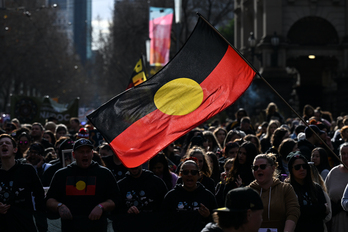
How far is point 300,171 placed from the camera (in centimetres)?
603

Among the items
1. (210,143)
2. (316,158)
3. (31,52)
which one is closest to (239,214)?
(316,158)

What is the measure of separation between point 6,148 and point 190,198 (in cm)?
203

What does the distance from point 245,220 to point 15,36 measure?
38.7 m

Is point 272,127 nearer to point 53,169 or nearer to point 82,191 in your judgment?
point 53,169

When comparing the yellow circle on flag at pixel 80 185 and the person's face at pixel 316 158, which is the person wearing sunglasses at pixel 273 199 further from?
the person's face at pixel 316 158

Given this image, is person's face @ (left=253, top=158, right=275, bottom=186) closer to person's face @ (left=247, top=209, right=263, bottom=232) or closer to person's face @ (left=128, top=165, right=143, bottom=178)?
person's face @ (left=128, top=165, right=143, bottom=178)

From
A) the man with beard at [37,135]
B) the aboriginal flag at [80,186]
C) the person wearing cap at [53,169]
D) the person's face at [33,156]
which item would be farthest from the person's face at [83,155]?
the man with beard at [37,135]

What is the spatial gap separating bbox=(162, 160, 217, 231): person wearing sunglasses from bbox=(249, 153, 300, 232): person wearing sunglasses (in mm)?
577

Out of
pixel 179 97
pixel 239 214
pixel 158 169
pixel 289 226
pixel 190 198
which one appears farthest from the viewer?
pixel 158 169

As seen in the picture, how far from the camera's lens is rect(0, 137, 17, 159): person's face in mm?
6355

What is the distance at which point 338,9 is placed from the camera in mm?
35031

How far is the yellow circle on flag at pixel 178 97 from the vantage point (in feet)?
22.2

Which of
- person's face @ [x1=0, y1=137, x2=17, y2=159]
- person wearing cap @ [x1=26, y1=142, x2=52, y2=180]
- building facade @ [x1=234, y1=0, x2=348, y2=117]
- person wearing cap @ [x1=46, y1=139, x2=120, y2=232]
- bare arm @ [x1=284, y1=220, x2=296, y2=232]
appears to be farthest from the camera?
building facade @ [x1=234, y1=0, x2=348, y2=117]

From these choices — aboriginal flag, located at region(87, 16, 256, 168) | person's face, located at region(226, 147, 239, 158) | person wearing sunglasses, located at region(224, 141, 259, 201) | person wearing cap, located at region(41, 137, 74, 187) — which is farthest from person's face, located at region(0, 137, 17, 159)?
person's face, located at region(226, 147, 239, 158)
